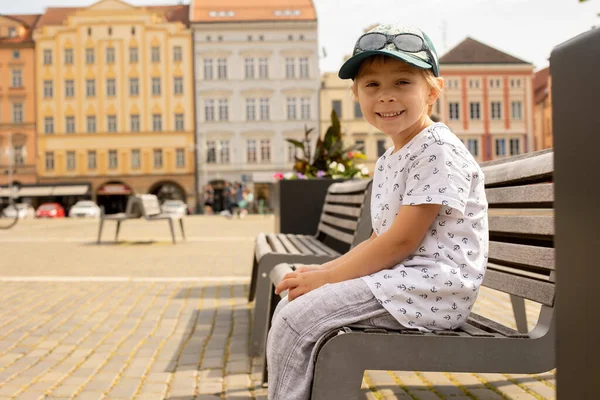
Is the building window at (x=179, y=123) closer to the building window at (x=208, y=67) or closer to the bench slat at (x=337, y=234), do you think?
the building window at (x=208, y=67)

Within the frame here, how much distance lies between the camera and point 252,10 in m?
59.6

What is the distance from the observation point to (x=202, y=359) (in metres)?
3.88

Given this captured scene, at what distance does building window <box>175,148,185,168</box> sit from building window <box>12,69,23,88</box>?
13541 millimetres

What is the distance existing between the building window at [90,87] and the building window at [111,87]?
3.51 feet

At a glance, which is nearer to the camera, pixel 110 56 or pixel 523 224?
pixel 523 224

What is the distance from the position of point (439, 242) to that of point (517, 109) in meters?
60.6

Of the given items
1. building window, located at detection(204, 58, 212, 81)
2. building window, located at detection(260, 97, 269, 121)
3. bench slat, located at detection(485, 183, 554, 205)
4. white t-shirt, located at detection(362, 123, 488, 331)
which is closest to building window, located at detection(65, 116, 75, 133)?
building window, located at detection(204, 58, 212, 81)

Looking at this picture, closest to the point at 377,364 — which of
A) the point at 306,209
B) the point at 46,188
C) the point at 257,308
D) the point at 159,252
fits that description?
the point at 257,308

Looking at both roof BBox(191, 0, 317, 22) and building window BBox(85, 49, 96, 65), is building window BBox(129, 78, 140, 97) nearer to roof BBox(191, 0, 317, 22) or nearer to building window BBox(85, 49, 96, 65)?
building window BBox(85, 49, 96, 65)

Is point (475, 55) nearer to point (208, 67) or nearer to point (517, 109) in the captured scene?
point (517, 109)

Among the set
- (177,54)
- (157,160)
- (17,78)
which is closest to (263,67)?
(177,54)

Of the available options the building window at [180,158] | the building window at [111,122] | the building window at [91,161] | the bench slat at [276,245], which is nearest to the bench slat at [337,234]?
the bench slat at [276,245]

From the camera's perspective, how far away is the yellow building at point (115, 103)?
188 ft

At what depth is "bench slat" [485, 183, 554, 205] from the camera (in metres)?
2.15
